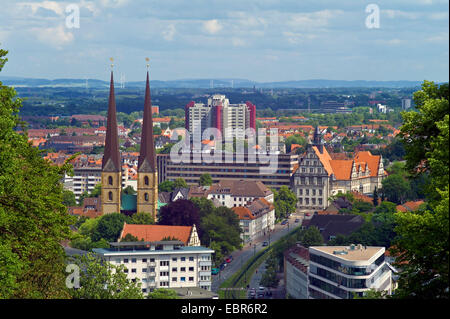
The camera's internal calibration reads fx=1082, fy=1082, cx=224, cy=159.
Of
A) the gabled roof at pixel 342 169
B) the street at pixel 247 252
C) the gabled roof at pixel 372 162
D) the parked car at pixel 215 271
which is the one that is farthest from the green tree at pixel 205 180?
the parked car at pixel 215 271

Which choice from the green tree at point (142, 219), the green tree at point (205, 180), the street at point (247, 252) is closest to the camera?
the street at point (247, 252)

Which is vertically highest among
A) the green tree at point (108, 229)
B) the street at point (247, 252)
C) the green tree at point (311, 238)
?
the green tree at point (311, 238)

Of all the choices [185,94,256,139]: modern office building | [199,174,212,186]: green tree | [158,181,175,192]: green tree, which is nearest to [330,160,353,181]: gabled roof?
[199,174,212,186]: green tree

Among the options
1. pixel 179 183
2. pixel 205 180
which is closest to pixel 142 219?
pixel 179 183

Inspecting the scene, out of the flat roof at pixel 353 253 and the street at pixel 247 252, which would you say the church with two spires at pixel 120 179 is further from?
the flat roof at pixel 353 253

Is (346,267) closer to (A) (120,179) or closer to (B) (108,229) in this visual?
(B) (108,229)

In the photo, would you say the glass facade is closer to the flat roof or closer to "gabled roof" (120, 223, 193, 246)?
the flat roof
